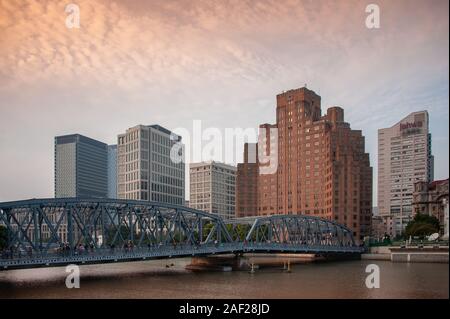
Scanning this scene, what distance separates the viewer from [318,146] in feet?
306

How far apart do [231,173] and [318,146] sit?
50.8 m

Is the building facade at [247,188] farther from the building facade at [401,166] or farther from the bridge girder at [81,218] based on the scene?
the bridge girder at [81,218]

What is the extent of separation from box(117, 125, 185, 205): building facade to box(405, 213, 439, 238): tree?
60.2 meters

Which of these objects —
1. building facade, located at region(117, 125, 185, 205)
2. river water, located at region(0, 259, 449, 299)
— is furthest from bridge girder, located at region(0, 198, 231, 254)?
building facade, located at region(117, 125, 185, 205)

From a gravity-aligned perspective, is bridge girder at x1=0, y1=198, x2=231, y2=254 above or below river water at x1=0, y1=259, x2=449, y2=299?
above

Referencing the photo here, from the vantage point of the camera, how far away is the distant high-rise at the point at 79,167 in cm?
14662

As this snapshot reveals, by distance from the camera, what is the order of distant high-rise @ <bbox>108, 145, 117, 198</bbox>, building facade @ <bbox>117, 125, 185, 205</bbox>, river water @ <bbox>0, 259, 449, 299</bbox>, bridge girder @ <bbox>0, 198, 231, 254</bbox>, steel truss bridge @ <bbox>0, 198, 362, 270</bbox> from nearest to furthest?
river water @ <bbox>0, 259, 449, 299</bbox> < steel truss bridge @ <bbox>0, 198, 362, 270</bbox> < bridge girder @ <bbox>0, 198, 231, 254</bbox> < building facade @ <bbox>117, 125, 185, 205</bbox> < distant high-rise @ <bbox>108, 145, 117, 198</bbox>

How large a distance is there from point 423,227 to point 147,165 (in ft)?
214

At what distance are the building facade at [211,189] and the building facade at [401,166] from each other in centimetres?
4320

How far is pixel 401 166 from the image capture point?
118 meters

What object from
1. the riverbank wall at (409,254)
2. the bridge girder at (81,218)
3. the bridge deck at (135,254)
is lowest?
the riverbank wall at (409,254)

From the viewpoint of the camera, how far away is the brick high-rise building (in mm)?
85375
